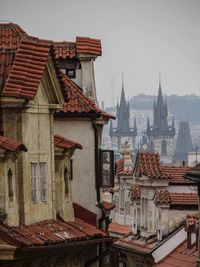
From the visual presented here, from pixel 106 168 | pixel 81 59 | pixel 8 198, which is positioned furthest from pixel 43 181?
pixel 81 59

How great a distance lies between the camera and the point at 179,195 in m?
51.6

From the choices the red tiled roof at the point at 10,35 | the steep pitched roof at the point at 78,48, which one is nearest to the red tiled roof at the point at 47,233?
the red tiled roof at the point at 10,35

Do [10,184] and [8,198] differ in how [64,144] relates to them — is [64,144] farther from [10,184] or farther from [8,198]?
[8,198]

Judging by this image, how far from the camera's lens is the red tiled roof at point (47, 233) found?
88.5 ft

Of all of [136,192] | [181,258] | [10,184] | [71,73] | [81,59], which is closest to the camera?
[10,184]

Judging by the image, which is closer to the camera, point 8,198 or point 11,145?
point 11,145

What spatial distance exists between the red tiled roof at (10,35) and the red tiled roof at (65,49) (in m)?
5.24

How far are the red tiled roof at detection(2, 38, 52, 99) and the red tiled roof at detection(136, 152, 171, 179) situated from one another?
21.5 meters

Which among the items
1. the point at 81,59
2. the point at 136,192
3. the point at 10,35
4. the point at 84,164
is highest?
the point at 10,35

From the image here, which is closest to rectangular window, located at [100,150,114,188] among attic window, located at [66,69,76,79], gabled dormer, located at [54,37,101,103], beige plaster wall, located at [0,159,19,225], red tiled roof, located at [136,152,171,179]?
gabled dormer, located at [54,37,101,103]

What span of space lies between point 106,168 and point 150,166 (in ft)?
45.6

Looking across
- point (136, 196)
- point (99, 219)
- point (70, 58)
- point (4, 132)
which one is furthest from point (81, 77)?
point (136, 196)

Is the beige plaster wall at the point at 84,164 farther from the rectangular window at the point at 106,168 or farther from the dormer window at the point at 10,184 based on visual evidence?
the dormer window at the point at 10,184

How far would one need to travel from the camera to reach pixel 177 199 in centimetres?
5156
